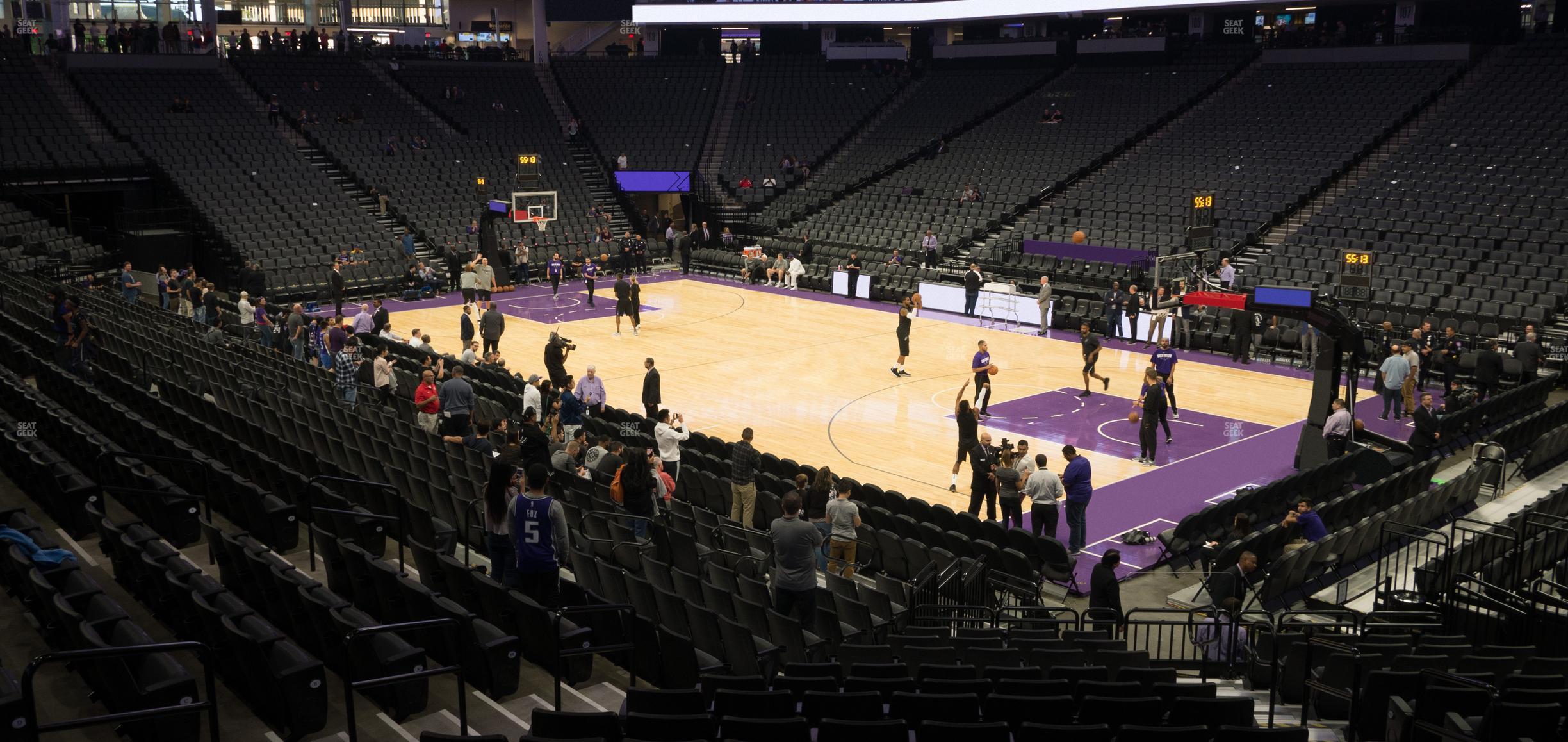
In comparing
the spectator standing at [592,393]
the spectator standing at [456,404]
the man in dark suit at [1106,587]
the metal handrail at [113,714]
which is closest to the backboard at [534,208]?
the spectator standing at [592,393]

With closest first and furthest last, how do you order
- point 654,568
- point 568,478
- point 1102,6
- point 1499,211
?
point 654,568
point 568,478
point 1499,211
point 1102,6

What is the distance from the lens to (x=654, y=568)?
9930mm

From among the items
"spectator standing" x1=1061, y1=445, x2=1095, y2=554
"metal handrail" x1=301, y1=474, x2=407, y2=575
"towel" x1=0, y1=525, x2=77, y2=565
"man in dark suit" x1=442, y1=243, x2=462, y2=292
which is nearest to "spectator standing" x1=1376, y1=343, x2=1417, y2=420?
"spectator standing" x1=1061, y1=445, x2=1095, y2=554

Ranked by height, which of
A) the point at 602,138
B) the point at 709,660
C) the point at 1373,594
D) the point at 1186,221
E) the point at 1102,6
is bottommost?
the point at 1373,594

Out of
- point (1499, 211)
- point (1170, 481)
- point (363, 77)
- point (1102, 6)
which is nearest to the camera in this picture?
point (1170, 481)

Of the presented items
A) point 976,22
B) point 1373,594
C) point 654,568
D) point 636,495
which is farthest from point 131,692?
point 976,22

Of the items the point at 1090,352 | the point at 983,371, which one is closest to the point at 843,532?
the point at 983,371

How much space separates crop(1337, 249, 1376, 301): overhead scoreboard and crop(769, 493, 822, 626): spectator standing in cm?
1352

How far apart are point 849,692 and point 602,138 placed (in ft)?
128

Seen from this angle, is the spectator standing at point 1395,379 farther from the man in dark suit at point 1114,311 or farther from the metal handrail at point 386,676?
the metal handrail at point 386,676

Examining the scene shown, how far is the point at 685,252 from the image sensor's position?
1471 inches

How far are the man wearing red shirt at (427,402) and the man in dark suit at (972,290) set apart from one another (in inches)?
655

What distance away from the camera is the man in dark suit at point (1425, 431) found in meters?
17.0

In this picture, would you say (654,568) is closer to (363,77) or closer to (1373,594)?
(1373,594)
